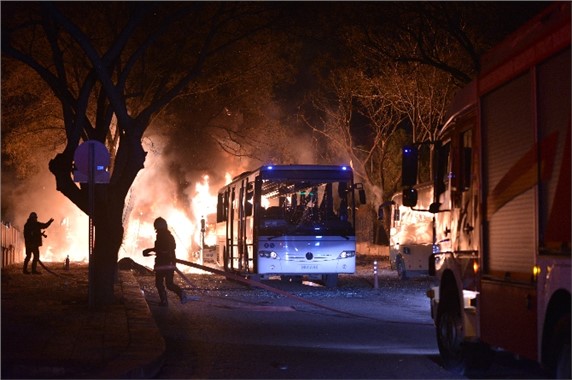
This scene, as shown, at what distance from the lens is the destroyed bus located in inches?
974

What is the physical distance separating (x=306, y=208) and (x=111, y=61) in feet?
28.6

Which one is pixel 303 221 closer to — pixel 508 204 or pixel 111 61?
pixel 111 61

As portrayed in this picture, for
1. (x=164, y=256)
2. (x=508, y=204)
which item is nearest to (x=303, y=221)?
(x=164, y=256)

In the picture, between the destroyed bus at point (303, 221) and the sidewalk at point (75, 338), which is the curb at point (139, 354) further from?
the destroyed bus at point (303, 221)

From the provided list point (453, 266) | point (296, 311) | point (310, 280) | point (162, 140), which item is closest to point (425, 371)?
point (453, 266)

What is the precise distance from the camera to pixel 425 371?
35.3 ft

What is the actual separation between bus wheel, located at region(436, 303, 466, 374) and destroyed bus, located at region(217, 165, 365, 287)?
13.3 meters

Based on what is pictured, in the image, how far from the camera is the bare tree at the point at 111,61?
17.6 meters

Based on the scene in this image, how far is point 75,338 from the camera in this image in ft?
41.0

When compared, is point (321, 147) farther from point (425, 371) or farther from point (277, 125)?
point (425, 371)

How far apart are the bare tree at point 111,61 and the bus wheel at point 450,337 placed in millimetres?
8127

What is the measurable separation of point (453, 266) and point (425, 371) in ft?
4.08

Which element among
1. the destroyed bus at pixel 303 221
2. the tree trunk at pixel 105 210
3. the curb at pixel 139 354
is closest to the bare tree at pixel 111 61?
the tree trunk at pixel 105 210

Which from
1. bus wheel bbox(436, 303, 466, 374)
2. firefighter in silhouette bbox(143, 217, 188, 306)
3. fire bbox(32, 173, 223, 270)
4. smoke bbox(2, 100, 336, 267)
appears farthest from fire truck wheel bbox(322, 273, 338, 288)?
fire bbox(32, 173, 223, 270)
